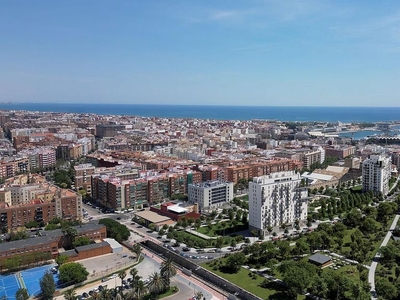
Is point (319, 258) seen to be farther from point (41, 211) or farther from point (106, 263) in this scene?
point (41, 211)

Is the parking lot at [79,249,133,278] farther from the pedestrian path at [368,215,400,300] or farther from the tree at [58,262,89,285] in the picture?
the pedestrian path at [368,215,400,300]

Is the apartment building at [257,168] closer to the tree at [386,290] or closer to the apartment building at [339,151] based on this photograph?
the apartment building at [339,151]

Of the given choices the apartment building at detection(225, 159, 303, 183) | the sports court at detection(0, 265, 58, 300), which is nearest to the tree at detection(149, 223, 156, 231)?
the sports court at detection(0, 265, 58, 300)

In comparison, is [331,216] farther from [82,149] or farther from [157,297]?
[82,149]

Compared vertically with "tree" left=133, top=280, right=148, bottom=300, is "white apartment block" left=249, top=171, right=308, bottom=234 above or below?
above

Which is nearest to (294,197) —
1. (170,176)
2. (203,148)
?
(170,176)

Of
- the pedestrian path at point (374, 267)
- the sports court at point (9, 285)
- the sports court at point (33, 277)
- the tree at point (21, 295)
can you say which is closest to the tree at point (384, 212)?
the pedestrian path at point (374, 267)
